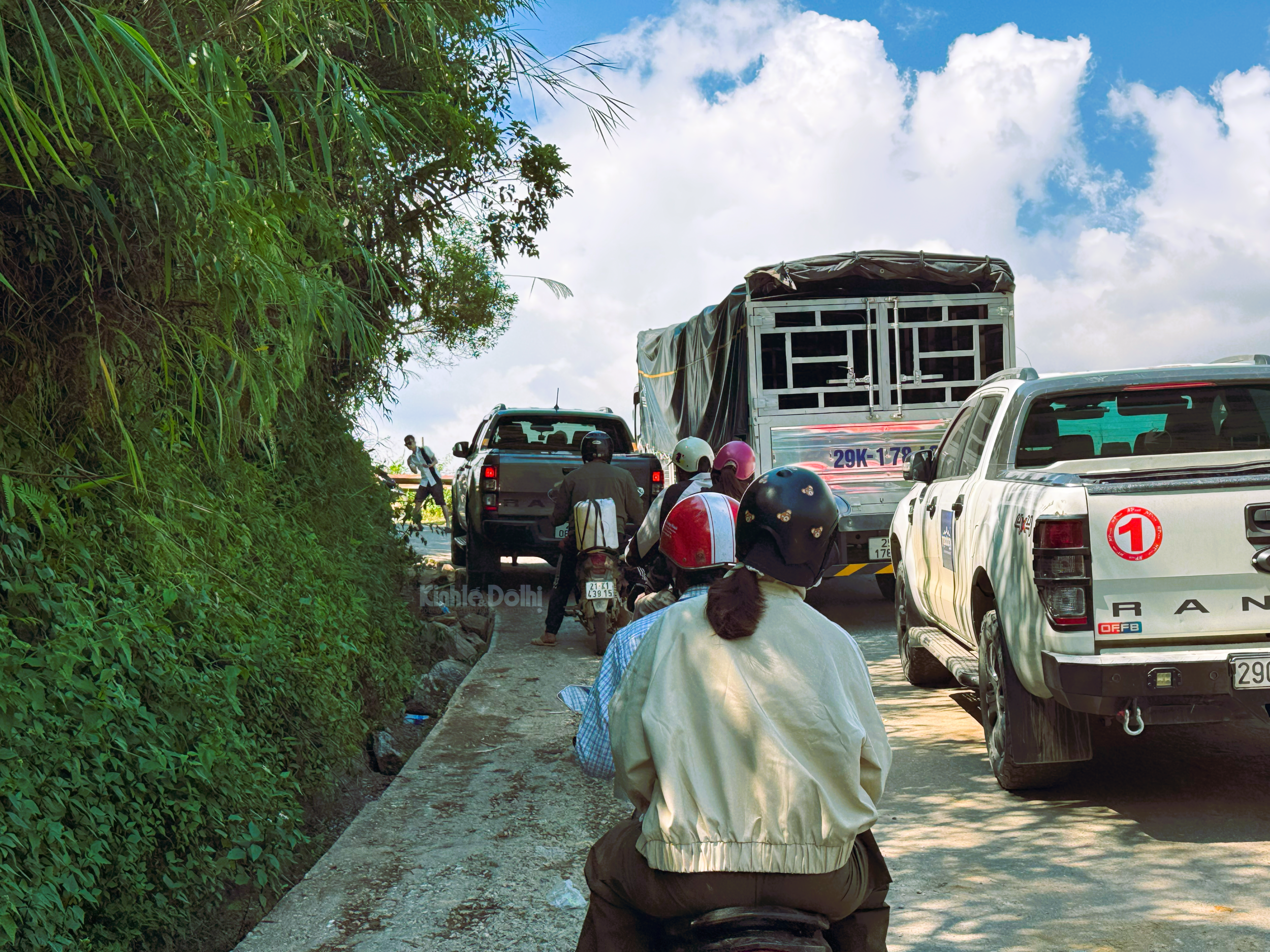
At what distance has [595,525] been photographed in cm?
981

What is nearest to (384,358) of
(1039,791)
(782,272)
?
(782,272)

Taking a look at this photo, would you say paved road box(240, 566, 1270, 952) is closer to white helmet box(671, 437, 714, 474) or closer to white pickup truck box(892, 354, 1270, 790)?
white pickup truck box(892, 354, 1270, 790)

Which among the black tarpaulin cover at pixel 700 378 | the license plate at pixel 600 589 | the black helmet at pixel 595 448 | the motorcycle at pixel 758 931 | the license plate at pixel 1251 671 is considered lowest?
the motorcycle at pixel 758 931

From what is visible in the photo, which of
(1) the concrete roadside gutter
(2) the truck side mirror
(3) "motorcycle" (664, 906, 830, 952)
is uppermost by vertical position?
(2) the truck side mirror

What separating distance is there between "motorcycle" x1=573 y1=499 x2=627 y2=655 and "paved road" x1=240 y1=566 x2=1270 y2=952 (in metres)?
2.29

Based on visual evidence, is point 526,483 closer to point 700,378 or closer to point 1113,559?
point 700,378

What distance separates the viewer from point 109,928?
3.74 m

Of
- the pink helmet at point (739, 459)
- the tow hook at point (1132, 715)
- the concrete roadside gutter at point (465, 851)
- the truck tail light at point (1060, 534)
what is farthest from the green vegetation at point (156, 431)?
the tow hook at point (1132, 715)

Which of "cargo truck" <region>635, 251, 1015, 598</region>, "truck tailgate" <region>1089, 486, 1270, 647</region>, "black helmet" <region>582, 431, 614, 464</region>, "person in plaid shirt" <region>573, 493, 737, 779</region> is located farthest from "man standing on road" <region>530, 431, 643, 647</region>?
"person in plaid shirt" <region>573, 493, 737, 779</region>

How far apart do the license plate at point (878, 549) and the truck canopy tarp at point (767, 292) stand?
1662 millimetres

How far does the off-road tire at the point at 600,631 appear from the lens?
9820mm

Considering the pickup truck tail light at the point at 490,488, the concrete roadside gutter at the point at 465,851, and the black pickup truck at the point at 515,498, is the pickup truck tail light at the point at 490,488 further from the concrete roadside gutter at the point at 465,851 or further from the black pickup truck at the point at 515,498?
the concrete roadside gutter at the point at 465,851

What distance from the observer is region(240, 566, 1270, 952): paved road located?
4.15 meters

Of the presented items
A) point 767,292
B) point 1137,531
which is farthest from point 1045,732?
point 767,292
